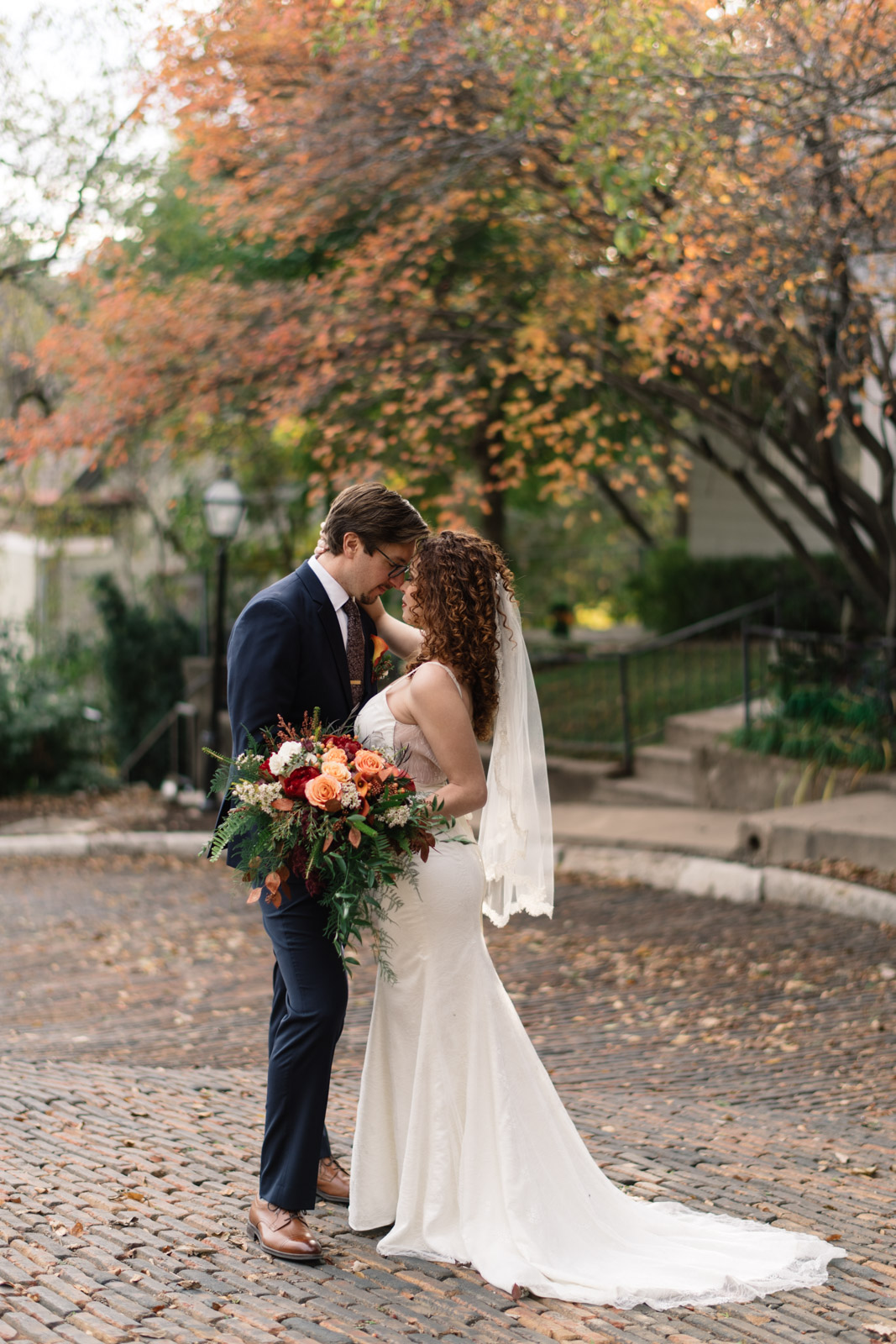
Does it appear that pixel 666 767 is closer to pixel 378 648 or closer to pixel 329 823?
pixel 378 648

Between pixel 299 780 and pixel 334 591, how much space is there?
727 millimetres

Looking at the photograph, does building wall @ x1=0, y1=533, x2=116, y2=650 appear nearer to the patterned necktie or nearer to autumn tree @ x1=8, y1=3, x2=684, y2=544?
autumn tree @ x1=8, y1=3, x2=684, y2=544

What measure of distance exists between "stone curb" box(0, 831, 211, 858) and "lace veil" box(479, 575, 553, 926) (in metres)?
8.25

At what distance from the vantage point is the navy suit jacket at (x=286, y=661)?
421cm

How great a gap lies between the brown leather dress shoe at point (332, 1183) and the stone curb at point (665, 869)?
168 inches

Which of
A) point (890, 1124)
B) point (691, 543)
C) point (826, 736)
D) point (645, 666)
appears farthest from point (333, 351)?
point (691, 543)

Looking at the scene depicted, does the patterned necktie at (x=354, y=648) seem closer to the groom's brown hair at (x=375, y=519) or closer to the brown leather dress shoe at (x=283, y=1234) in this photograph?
the groom's brown hair at (x=375, y=519)

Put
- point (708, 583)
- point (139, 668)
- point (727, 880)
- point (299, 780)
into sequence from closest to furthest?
point (299, 780)
point (727, 880)
point (139, 668)
point (708, 583)

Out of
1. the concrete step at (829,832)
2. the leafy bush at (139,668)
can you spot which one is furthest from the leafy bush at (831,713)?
the leafy bush at (139,668)

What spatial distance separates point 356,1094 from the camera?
5699mm

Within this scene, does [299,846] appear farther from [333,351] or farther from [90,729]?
[90,729]

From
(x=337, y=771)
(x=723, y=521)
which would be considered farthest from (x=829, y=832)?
(x=723, y=521)

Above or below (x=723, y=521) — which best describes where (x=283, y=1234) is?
below

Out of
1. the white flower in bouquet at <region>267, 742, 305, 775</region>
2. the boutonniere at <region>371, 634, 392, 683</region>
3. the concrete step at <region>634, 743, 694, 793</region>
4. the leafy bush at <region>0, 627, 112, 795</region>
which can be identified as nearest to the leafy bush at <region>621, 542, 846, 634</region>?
the concrete step at <region>634, 743, 694, 793</region>
